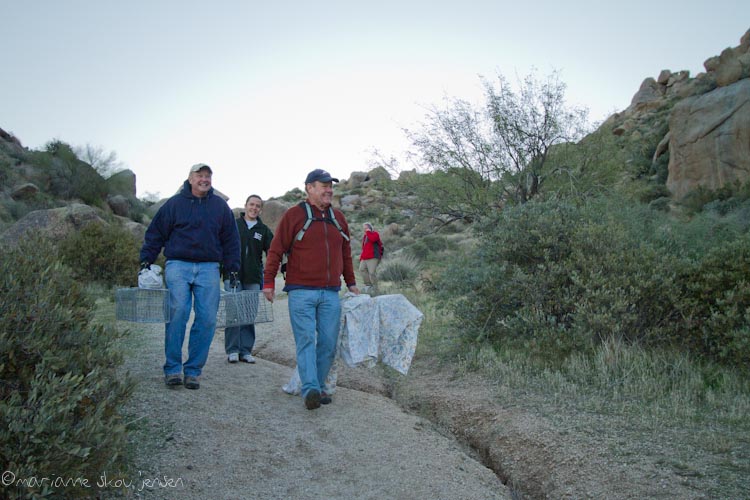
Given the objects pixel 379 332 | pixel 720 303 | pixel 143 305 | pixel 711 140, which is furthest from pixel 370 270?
pixel 711 140

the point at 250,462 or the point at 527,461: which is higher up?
the point at 250,462

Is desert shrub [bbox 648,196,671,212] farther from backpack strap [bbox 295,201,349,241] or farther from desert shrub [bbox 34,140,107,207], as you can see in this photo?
A: desert shrub [bbox 34,140,107,207]

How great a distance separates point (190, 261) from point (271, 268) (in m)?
0.77

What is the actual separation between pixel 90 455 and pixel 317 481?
1485 mm

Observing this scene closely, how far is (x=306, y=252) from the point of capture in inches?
202

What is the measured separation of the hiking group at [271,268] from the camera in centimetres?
509

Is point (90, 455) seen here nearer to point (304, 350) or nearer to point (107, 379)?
point (107, 379)

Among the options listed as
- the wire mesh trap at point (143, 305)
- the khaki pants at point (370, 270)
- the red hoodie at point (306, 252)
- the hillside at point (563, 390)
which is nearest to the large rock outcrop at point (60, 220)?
the khaki pants at point (370, 270)

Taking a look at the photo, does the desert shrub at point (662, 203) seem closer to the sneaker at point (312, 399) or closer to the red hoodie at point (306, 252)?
the red hoodie at point (306, 252)

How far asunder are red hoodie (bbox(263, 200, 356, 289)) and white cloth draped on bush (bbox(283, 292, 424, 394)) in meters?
0.38

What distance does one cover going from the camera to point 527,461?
4.34 meters

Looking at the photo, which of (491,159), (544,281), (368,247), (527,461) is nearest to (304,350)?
(527,461)

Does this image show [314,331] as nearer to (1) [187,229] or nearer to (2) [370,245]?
(1) [187,229]

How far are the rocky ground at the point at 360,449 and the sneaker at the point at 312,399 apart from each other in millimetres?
67
